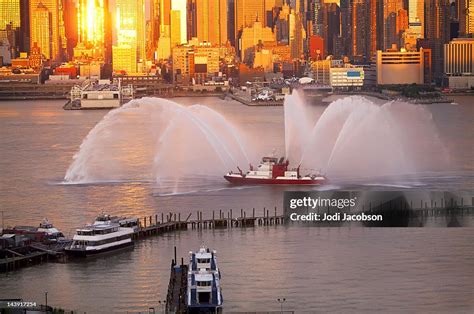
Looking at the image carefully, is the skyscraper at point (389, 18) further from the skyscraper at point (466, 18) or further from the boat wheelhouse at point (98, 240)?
the boat wheelhouse at point (98, 240)

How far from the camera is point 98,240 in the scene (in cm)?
1966

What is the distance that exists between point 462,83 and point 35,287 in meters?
71.7

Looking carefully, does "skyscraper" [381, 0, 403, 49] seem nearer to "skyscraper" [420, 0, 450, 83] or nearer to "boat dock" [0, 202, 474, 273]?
"skyscraper" [420, 0, 450, 83]

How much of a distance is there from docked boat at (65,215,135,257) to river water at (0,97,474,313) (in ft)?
0.61

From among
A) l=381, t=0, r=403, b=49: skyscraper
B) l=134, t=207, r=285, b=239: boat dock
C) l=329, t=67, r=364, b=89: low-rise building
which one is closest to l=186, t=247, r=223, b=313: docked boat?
l=134, t=207, r=285, b=239: boat dock

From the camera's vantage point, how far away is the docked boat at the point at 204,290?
15.7 meters

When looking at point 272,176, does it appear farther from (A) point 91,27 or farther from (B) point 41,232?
(A) point 91,27

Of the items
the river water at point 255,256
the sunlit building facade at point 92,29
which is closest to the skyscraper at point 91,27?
the sunlit building facade at point 92,29

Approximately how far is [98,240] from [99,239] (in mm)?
22

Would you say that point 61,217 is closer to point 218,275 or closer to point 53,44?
point 218,275

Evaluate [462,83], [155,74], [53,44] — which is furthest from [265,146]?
[53,44]

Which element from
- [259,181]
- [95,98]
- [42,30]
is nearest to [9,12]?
[42,30]

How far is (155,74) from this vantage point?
102m

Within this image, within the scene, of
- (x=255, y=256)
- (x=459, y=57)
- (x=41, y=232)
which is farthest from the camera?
(x=459, y=57)
